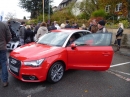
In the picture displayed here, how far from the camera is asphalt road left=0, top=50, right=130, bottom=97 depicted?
→ 141 inches

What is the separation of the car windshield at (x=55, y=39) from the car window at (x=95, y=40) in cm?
43

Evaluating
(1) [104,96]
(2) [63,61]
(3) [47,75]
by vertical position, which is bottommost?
(1) [104,96]

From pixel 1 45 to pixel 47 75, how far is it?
1.45 m

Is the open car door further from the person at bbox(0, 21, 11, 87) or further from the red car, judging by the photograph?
the person at bbox(0, 21, 11, 87)

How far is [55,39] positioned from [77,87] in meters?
1.71

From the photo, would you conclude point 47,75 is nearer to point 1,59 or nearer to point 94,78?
point 1,59

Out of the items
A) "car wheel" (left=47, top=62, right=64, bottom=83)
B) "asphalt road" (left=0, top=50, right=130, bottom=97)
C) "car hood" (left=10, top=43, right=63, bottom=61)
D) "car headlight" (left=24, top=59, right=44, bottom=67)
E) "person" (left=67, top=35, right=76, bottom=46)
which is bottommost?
"asphalt road" (left=0, top=50, right=130, bottom=97)

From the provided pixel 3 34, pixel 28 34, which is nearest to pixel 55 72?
pixel 3 34

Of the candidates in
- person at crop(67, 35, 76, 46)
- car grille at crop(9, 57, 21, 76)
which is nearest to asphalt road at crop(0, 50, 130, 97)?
car grille at crop(9, 57, 21, 76)

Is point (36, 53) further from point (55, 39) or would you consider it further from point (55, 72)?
point (55, 39)

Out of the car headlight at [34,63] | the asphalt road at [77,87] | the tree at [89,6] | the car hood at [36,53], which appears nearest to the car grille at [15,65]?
the car hood at [36,53]

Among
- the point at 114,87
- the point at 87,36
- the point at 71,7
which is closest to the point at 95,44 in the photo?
the point at 87,36

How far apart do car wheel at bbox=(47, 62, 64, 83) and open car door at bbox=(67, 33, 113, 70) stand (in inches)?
14.1

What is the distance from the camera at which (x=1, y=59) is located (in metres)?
3.76
